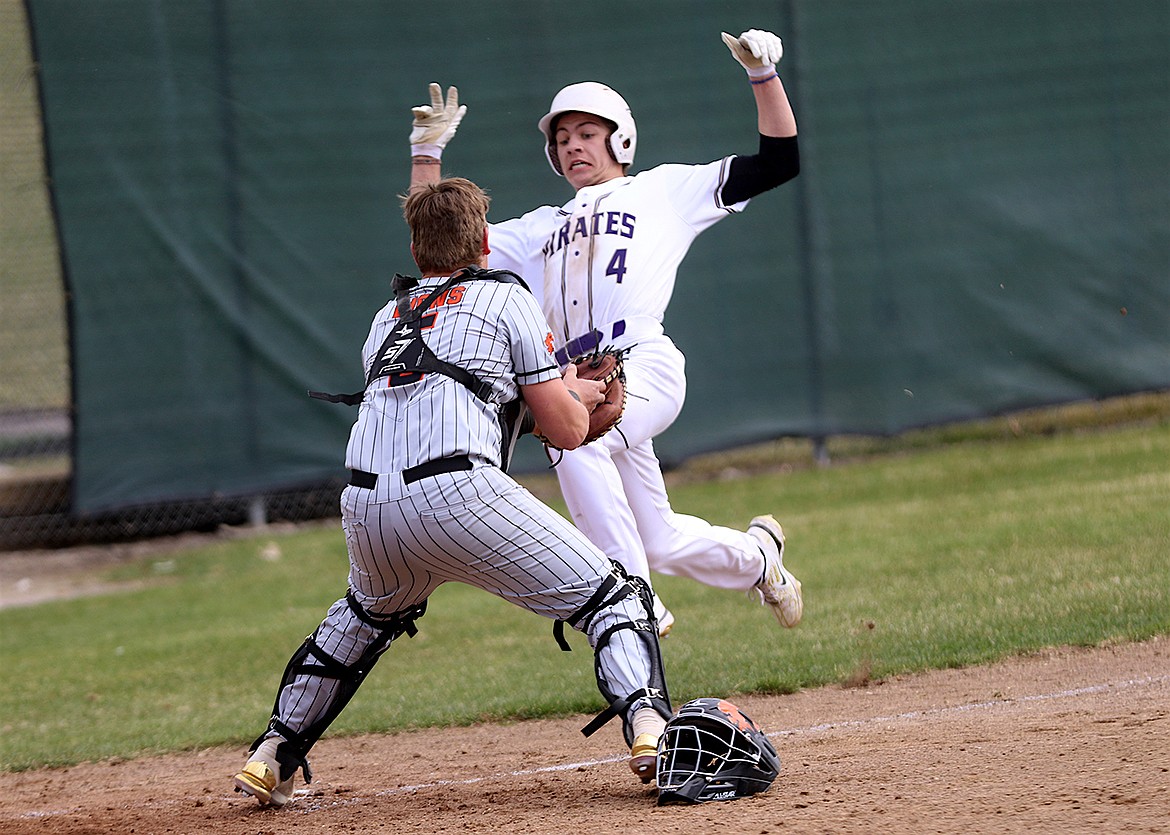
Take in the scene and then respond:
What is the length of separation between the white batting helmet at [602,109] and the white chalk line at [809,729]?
232 centimetres

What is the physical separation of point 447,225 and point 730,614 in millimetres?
3601

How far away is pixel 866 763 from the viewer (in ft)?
13.0

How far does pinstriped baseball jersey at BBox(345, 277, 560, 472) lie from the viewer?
3.76 metres

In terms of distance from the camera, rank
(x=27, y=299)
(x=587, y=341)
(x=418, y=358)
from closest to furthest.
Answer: (x=418, y=358), (x=587, y=341), (x=27, y=299)

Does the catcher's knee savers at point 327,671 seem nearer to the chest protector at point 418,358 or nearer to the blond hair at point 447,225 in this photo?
the chest protector at point 418,358

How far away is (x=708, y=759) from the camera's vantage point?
3.70m

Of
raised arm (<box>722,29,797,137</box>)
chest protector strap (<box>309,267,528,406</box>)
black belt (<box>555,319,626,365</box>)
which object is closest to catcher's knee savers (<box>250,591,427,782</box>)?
chest protector strap (<box>309,267,528,406</box>)

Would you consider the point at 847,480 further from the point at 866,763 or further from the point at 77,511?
the point at 866,763

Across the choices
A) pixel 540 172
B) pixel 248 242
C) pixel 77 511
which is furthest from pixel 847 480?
pixel 77 511

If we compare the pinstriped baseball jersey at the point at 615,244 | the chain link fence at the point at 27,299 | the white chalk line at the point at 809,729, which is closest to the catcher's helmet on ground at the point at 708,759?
the white chalk line at the point at 809,729

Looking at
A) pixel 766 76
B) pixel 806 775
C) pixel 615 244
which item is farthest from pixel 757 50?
pixel 806 775

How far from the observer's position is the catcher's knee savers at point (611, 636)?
12.8 feet

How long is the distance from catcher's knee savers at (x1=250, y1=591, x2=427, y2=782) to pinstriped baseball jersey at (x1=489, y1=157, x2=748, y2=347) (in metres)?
1.50

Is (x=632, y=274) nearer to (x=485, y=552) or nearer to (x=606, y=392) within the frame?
(x=606, y=392)
